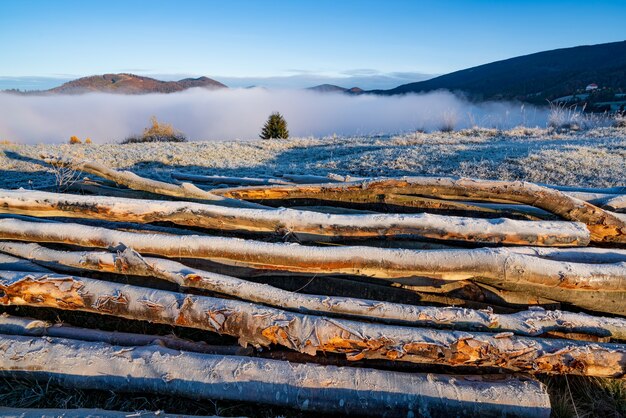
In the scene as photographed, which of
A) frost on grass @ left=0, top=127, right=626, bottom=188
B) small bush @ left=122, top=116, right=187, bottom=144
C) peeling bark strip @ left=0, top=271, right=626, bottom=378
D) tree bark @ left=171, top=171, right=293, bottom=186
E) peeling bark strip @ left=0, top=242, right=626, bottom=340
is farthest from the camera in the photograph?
small bush @ left=122, top=116, right=187, bottom=144

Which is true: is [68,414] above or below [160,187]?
below

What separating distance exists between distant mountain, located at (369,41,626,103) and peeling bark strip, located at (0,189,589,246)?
193 ft

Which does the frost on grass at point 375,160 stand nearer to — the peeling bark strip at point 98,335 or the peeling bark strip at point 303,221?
the peeling bark strip at point 303,221

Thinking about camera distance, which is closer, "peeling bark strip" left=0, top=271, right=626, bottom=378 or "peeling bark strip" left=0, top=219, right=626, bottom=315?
"peeling bark strip" left=0, top=271, right=626, bottom=378

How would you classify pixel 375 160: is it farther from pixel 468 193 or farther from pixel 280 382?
pixel 280 382

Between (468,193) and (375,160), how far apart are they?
5035mm

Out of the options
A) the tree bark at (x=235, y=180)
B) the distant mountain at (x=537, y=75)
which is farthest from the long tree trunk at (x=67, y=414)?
the distant mountain at (x=537, y=75)

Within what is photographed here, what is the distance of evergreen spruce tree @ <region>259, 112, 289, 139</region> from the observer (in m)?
17.8

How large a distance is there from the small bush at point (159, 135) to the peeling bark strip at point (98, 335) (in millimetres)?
14788

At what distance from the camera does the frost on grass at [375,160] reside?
5871 mm

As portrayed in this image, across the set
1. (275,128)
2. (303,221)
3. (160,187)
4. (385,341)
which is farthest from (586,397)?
(275,128)

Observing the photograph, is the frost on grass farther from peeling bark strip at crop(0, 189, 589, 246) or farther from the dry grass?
the dry grass

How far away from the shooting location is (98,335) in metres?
2.15

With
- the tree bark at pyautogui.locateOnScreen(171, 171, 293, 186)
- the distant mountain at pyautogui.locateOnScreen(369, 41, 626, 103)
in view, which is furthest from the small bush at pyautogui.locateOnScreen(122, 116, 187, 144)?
the distant mountain at pyautogui.locateOnScreen(369, 41, 626, 103)
